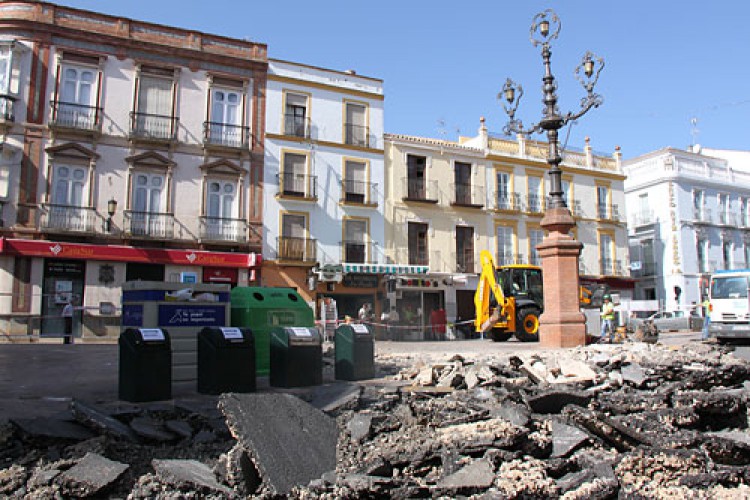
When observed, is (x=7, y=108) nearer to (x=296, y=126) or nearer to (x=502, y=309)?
(x=296, y=126)

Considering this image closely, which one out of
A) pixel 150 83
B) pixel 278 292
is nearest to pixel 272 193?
pixel 150 83

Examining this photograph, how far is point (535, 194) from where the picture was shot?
3325cm

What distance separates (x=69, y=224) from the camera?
22344 mm

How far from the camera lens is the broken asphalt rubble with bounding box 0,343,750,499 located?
412 centimetres

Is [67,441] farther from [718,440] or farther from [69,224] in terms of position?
[69,224]

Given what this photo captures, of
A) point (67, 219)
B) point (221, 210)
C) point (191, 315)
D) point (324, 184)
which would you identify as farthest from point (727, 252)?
point (191, 315)

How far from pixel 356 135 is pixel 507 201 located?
9350 millimetres

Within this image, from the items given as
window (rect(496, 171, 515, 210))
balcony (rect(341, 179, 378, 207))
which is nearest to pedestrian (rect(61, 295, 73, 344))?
balcony (rect(341, 179, 378, 207))

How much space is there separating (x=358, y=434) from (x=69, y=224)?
2083cm

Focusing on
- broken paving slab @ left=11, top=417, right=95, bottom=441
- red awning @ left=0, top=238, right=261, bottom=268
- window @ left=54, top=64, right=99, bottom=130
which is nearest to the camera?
broken paving slab @ left=11, top=417, right=95, bottom=441

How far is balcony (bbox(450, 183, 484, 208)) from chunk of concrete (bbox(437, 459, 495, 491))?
26.5m

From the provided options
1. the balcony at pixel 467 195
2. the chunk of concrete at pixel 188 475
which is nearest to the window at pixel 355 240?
the balcony at pixel 467 195

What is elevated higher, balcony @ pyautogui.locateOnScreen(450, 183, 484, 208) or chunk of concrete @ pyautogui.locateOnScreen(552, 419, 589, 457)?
balcony @ pyautogui.locateOnScreen(450, 183, 484, 208)

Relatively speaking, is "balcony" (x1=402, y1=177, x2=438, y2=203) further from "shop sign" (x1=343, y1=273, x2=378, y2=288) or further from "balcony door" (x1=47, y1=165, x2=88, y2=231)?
"balcony door" (x1=47, y1=165, x2=88, y2=231)
